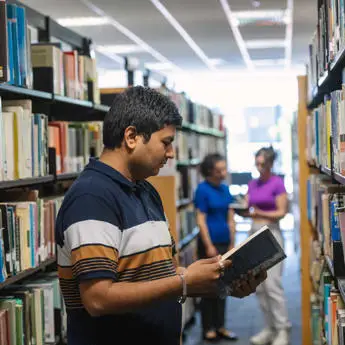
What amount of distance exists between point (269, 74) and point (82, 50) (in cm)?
1109

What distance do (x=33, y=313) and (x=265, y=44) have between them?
28.7ft

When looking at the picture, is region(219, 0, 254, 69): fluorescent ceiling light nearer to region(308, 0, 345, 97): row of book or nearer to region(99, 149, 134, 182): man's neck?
region(308, 0, 345, 97): row of book

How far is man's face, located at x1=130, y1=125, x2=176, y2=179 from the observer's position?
200cm

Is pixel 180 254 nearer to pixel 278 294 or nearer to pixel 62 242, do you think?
pixel 278 294

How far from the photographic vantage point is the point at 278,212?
5.44 meters

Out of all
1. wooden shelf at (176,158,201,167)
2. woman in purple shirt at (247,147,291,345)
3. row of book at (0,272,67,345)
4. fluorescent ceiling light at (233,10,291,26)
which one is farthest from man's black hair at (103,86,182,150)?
fluorescent ceiling light at (233,10,291,26)

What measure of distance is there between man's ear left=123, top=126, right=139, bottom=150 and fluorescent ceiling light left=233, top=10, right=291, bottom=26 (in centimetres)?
680

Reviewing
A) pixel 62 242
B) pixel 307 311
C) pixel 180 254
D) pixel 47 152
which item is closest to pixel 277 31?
pixel 180 254

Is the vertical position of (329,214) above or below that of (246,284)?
above

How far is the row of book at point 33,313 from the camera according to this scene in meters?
2.89

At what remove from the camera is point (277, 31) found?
9.99 metres

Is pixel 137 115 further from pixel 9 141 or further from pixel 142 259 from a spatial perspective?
pixel 9 141

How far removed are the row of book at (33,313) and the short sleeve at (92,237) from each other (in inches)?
43.2

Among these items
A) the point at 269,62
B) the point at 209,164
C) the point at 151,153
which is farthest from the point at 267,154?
the point at 269,62
